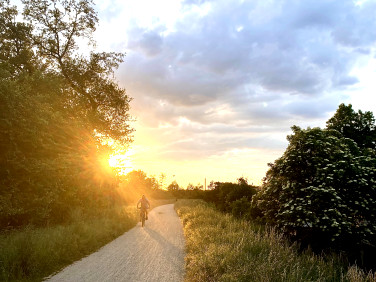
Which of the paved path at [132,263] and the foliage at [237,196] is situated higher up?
the foliage at [237,196]

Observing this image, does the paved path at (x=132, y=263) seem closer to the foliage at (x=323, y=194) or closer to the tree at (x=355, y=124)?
the foliage at (x=323, y=194)

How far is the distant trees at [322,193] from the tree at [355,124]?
6324 millimetres

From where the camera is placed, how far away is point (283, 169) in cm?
1225

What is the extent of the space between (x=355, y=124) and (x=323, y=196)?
37.2 ft

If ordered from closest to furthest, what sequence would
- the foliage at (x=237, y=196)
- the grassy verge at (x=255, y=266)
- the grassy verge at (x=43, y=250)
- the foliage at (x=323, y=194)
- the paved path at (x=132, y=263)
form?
the grassy verge at (x=255, y=266)
the grassy verge at (x=43, y=250)
the paved path at (x=132, y=263)
the foliage at (x=323, y=194)
the foliage at (x=237, y=196)

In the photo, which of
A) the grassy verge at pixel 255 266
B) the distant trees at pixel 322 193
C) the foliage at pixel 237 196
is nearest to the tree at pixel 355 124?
the distant trees at pixel 322 193

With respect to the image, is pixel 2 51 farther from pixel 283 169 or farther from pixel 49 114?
pixel 283 169

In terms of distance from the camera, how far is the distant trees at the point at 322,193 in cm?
1016

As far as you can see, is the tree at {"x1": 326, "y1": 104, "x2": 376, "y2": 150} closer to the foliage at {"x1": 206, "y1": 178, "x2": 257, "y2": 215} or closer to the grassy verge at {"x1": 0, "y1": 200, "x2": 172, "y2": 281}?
the foliage at {"x1": 206, "y1": 178, "x2": 257, "y2": 215}

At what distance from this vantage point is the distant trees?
1016 cm

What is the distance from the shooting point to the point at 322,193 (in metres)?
10.3

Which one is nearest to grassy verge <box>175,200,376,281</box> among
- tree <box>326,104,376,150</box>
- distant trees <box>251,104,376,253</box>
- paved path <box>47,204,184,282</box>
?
paved path <box>47,204,184,282</box>

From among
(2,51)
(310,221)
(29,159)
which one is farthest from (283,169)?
(2,51)

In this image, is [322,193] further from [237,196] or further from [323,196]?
[237,196]
